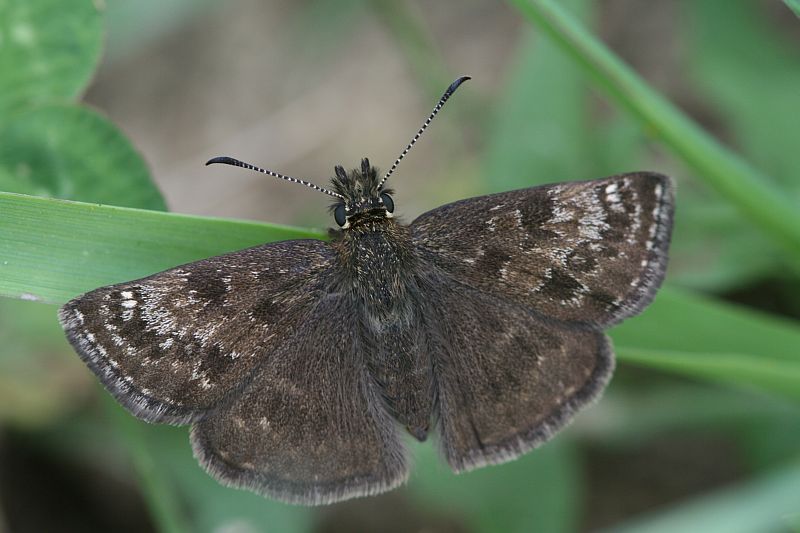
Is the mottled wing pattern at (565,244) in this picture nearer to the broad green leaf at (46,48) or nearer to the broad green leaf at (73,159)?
the broad green leaf at (73,159)

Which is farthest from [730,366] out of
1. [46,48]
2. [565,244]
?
[46,48]

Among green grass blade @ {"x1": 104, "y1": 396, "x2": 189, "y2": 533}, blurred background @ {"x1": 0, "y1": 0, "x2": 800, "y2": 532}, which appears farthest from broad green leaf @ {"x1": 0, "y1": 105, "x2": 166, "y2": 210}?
green grass blade @ {"x1": 104, "y1": 396, "x2": 189, "y2": 533}

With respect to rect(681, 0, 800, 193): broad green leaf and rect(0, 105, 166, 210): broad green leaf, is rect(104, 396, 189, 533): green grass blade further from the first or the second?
rect(681, 0, 800, 193): broad green leaf

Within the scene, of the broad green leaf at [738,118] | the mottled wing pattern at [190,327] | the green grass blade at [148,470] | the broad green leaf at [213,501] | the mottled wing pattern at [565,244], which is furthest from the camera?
the broad green leaf at [738,118]

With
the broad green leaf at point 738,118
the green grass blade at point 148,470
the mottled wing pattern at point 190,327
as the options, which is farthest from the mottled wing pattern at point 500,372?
the broad green leaf at point 738,118

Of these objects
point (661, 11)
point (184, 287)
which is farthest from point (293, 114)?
point (184, 287)

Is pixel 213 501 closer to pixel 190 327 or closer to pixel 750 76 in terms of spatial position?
pixel 190 327

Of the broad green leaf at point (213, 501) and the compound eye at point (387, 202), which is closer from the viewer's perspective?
the compound eye at point (387, 202)

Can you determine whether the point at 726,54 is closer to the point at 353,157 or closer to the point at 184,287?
the point at 353,157
